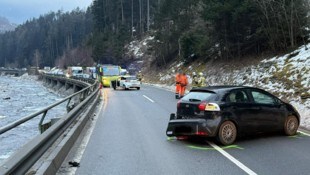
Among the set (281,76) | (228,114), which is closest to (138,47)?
(281,76)

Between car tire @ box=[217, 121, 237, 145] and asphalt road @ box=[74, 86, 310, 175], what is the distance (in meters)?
0.20

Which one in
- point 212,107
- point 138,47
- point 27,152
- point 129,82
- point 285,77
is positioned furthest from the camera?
point 138,47

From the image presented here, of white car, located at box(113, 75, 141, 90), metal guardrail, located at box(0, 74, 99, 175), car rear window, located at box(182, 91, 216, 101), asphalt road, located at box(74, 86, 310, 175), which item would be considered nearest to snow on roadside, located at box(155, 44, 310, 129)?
asphalt road, located at box(74, 86, 310, 175)

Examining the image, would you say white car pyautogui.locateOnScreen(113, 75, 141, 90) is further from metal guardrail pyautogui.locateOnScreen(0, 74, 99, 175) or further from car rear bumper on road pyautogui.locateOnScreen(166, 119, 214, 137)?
metal guardrail pyautogui.locateOnScreen(0, 74, 99, 175)

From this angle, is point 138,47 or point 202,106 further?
point 138,47

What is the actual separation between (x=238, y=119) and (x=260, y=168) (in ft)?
8.51

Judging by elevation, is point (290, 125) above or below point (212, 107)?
below

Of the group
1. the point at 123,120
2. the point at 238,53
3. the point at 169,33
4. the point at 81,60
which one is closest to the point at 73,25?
the point at 81,60

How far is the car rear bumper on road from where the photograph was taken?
9.46m

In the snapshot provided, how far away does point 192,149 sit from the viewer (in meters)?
9.20

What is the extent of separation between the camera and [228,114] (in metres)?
9.62

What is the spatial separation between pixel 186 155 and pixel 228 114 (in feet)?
5.68

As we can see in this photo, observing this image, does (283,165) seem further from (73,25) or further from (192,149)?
(73,25)

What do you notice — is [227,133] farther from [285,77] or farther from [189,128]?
[285,77]
